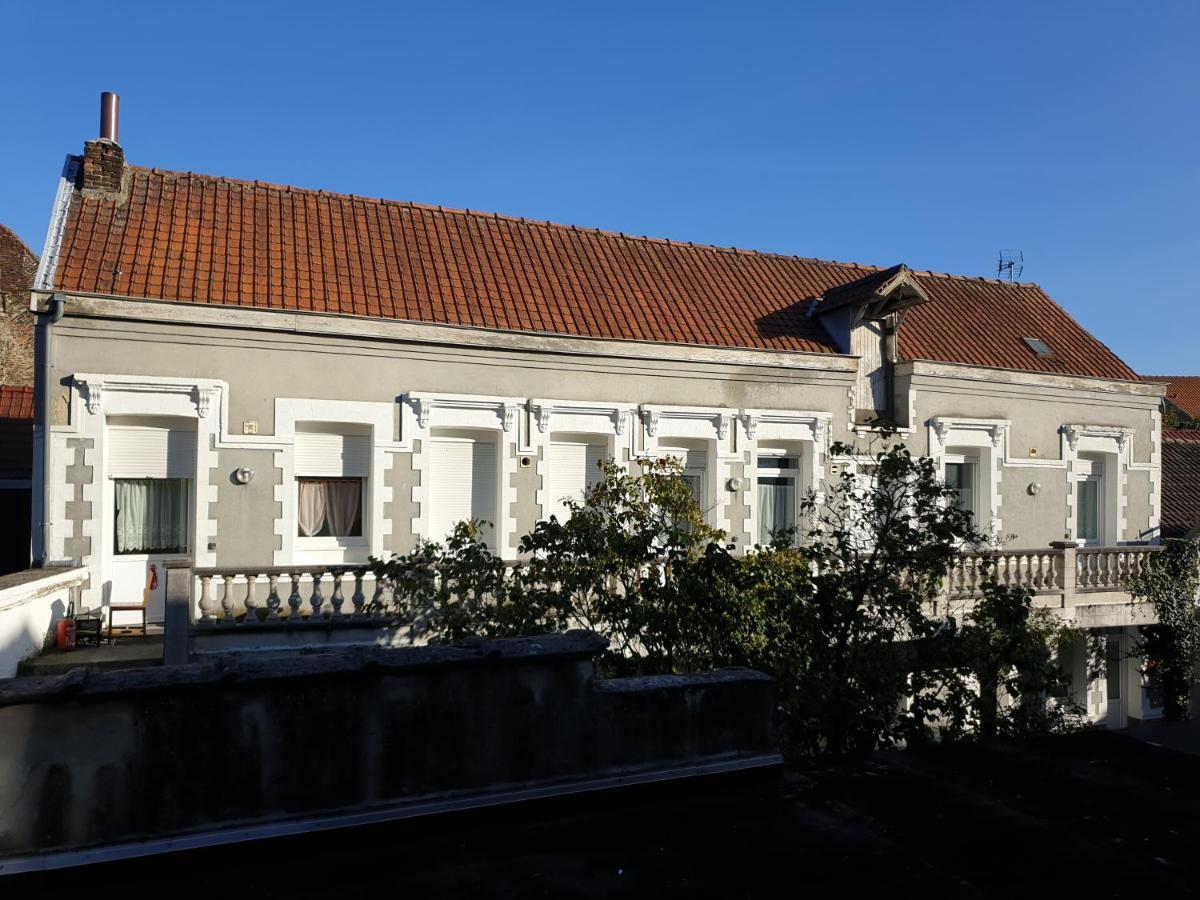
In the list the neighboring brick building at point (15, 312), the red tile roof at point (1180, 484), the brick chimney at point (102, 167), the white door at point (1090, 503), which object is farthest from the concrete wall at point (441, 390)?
the neighboring brick building at point (15, 312)

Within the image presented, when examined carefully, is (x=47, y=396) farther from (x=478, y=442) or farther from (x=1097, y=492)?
(x=1097, y=492)

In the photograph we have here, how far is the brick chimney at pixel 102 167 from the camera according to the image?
13055 mm

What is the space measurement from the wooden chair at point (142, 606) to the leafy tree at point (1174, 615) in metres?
16.7

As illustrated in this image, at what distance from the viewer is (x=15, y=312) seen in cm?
2402

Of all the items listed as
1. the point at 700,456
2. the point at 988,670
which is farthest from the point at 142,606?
the point at 988,670

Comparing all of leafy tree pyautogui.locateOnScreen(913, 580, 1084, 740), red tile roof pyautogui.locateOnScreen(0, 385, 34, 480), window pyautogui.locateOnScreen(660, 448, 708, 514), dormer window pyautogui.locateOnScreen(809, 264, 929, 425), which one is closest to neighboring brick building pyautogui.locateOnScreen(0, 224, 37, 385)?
Answer: red tile roof pyautogui.locateOnScreen(0, 385, 34, 480)

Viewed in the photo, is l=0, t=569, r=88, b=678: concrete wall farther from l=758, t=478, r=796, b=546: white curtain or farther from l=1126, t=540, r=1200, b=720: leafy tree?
l=1126, t=540, r=1200, b=720: leafy tree

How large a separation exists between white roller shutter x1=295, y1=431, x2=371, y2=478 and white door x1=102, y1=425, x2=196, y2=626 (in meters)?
1.43

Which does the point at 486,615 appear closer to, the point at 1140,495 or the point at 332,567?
the point at 332,567

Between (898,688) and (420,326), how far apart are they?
848 cm

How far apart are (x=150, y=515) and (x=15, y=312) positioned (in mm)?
16267

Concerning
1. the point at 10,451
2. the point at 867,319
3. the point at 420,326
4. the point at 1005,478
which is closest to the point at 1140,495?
the point at 1005,478

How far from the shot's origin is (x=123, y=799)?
4.08 meters

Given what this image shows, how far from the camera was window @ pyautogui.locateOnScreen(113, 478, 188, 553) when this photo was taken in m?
11.9
